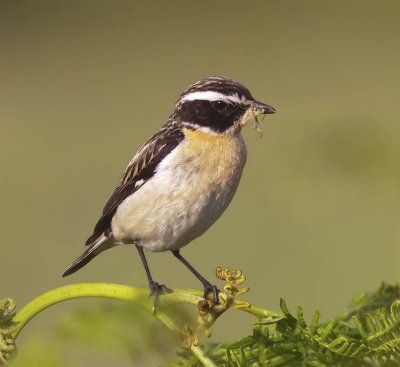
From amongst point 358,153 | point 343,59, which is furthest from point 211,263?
point 343,59

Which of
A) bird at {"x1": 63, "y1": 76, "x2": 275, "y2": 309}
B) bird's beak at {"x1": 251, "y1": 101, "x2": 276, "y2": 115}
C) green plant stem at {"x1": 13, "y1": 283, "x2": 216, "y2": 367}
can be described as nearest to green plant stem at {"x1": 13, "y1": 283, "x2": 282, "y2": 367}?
green plant stem at {"x1": 13, "y1": 283, "x2": 216, "y2": 367}

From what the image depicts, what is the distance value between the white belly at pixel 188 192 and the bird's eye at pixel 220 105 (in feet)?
0.30

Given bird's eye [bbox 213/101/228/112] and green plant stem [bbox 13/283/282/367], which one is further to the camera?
bird's eye [bbox 213/101/228/112]

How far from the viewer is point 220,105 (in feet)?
10.0

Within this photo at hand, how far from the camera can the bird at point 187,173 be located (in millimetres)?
2924

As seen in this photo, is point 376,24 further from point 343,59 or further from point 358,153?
point 358,153

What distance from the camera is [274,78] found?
1528 centimetres

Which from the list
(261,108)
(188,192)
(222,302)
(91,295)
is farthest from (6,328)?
(261,108)

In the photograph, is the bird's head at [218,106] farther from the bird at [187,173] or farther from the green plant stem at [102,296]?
the green plant stem at [102,296]

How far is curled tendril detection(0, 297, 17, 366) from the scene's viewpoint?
1.25m

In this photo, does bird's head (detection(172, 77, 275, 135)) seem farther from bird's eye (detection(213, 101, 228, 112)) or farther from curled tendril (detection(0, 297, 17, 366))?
curled tendril (detection(0, 297, 17, 366))

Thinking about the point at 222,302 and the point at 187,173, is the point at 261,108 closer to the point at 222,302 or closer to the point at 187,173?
the point at 187,173

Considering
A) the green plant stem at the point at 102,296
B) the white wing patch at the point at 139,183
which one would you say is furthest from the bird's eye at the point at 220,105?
the green plant stem at the point at 102,296

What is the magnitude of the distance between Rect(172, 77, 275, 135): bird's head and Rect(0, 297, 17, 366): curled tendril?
5.49ft
